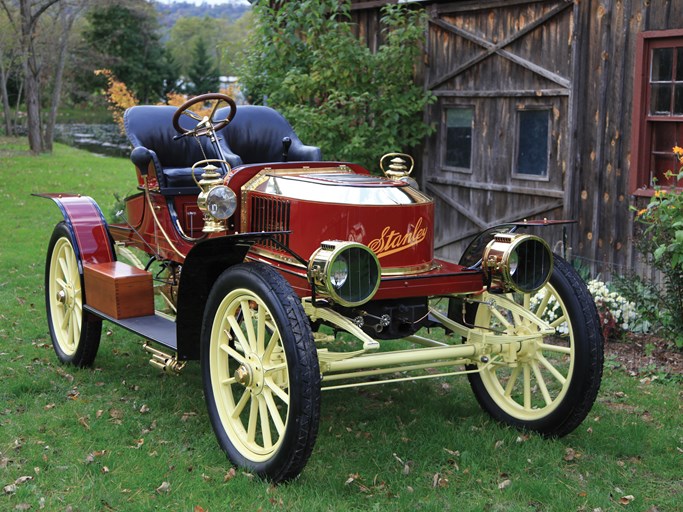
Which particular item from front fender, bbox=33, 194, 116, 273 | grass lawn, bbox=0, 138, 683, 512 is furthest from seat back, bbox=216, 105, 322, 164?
grass lawn, bbox=0, 138, 683, 512

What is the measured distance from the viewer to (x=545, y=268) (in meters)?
4.40

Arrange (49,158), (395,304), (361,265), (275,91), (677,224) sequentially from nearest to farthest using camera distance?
(361,265)
(395,304)
(677,224)
(275,91)
(49,158)

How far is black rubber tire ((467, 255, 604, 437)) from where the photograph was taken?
173 inches

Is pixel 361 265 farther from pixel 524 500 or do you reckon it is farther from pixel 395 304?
pixel 524 500

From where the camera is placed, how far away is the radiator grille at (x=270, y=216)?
14.9ft

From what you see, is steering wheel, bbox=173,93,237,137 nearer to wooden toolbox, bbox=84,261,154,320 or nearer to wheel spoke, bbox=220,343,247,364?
wooden toolbox, bbox=84,261,154,320

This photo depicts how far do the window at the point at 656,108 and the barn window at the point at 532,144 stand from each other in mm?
1173

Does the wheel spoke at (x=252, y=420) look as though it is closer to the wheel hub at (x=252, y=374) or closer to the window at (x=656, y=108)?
the wheel hub at (x=252, y=374)

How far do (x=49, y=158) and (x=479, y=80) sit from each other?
17.1 m

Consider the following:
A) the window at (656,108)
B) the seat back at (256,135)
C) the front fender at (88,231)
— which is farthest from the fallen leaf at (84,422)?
the window at (656,108)

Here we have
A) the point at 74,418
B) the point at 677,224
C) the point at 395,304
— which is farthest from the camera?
the point at 677,224

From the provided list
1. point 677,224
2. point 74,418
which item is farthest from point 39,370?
point 677,224

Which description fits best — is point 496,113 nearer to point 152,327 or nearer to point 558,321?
point 558,321

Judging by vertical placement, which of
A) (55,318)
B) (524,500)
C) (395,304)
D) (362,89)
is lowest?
(524,500)
